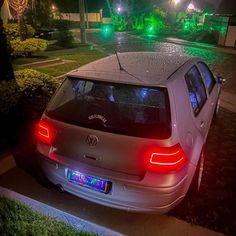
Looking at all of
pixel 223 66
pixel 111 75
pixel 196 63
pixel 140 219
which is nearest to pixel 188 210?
pixel 140 219

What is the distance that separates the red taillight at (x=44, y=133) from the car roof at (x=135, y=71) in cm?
65

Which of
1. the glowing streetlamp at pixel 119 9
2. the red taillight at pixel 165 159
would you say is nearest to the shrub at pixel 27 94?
the red taillight at pixel 165 159

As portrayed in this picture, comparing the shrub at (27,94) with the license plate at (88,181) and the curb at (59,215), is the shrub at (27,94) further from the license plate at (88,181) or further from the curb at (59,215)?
the license plate at (88,181)

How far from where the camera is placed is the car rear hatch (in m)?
2.58

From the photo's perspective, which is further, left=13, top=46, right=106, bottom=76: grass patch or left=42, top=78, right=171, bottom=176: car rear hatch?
left=13, top=46, right=106, bottom=76: grass patch

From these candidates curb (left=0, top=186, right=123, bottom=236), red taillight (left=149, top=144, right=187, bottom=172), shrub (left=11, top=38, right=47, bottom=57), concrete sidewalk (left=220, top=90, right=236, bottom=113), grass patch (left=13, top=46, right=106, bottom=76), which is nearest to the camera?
red taillight (left=149, top=144, right=187, bottom=172)

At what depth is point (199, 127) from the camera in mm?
3273

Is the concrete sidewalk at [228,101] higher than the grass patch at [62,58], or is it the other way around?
the concrete sidewalk at [228,101]

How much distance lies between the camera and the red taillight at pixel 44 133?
9.71 ft

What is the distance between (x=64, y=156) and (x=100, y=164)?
44 cm

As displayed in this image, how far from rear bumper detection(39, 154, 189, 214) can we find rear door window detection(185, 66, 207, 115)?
1.01 m

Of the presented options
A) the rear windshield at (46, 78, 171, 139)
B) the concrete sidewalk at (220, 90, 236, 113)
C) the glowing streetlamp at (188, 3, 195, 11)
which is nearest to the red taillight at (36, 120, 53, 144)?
the rear windshield at (46, 78, 171, 139)

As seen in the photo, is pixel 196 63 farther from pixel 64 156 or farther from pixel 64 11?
pixel 64 11

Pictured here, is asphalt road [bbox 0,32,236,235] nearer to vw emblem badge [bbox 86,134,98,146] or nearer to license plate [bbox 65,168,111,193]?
license plate [bbox 65,168,111,193]
